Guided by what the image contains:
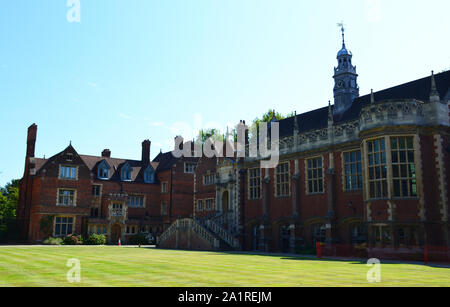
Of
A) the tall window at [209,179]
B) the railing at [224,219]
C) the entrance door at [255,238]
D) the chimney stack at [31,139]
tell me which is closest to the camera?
the entrance door at [255,238]

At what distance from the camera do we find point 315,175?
3225cm

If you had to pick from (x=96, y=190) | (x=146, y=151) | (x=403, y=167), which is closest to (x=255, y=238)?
(x=403, y=167)

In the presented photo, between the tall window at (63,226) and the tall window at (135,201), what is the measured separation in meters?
8.68

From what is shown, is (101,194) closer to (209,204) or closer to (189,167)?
(189,167)

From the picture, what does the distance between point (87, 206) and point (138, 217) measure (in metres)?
7.74

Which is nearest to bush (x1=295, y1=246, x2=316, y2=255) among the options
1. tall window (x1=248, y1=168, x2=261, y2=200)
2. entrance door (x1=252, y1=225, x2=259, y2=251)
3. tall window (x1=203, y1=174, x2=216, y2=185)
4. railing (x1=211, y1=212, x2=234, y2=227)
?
entrance door (x1=252, y1=225, x2=259, y2=251)

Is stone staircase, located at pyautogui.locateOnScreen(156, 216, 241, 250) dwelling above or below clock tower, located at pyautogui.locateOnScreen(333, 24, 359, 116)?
below

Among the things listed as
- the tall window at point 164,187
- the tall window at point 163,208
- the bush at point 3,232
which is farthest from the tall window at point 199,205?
the bush at point 3,232

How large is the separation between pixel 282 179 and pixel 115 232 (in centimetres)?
2623

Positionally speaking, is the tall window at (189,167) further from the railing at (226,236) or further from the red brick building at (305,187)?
the railing at (226,236)

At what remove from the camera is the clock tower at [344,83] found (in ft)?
122

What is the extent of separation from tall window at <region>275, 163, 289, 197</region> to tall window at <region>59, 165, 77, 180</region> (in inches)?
1066

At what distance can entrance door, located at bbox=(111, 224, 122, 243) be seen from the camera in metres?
52.1

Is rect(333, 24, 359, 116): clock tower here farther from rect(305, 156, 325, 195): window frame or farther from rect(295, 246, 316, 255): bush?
rect(295, 246, 316, 255): bush
